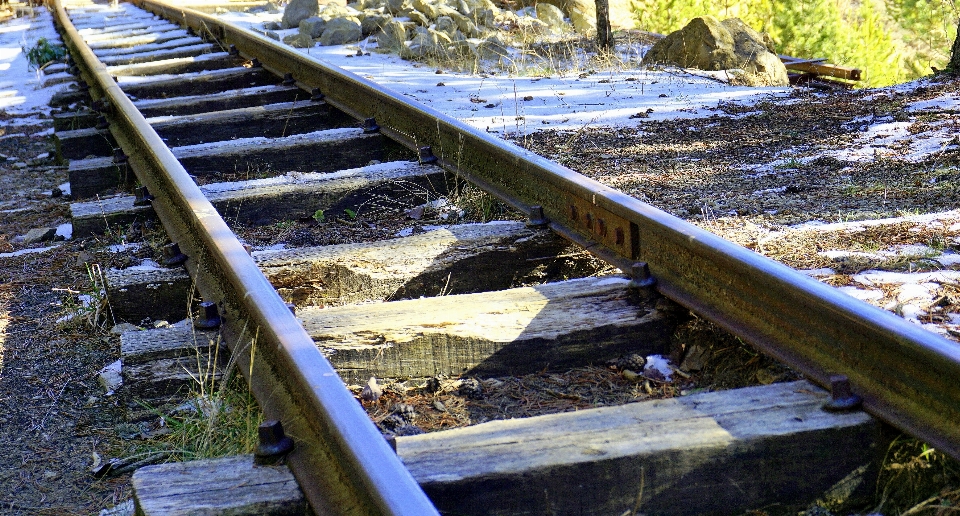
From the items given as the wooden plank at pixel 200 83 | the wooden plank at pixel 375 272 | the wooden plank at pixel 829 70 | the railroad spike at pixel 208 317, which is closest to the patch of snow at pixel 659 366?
the wooden plank at pixel 375 272

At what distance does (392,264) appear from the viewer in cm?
314

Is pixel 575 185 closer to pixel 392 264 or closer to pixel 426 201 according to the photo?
pixel 392 264

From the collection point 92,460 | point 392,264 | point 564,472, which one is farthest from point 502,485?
point 392,264

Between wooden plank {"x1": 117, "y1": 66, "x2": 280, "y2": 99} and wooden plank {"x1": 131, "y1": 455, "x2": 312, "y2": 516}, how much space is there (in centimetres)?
568

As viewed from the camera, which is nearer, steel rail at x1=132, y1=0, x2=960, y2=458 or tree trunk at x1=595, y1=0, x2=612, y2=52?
steel rail at x1=132, y1=0, x2=960, y2=458

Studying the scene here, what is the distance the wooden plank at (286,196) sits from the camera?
13.1 ft

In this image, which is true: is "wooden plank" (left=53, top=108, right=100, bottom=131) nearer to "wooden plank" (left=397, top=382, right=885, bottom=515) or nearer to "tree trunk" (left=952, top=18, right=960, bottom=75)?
"wooden plank" (left=397, top=382, right=885, bottom=515)

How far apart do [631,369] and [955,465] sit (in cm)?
88

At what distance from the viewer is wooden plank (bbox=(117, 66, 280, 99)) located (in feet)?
23.9

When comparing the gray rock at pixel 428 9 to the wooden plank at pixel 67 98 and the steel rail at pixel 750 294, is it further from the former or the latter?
the steel rail at pixel 750 294

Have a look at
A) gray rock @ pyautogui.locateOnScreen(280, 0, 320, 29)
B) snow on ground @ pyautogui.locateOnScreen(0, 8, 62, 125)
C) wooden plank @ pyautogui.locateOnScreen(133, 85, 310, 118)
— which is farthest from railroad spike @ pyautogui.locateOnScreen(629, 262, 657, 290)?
gray rock @ pyautogui.locateOnScreen(280, 0, 320, 29)

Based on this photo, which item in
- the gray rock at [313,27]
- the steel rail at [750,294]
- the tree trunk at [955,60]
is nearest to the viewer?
the steel rail at [750,294]

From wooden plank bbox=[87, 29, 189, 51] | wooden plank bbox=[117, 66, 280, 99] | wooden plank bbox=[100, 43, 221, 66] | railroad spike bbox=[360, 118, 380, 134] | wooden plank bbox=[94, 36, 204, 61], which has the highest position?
wooden plank bbox=[87, 29, 189, 51]

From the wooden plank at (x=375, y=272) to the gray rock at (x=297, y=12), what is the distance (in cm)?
1064
